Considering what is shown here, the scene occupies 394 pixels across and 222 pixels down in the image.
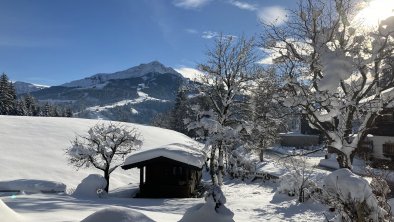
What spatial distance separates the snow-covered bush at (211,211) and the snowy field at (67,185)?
235 centimetres

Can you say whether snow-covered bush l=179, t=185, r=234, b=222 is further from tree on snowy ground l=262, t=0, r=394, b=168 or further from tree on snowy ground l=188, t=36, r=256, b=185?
tree on snowy ground l=188, t=36, r=256, b=185

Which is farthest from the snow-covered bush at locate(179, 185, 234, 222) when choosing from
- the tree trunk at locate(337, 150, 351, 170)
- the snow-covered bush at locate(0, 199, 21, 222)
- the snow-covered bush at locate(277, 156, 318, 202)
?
the snow-covered bush at locate(277, 156, 318, 202)

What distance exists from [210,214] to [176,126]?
7812 cm

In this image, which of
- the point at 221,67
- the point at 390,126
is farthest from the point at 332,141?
the point at 390,126

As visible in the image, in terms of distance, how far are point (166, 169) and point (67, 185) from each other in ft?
28.0

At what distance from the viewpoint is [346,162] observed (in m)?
15.6

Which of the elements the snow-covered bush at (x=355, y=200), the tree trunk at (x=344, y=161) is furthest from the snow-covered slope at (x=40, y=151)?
the snow-covered bush at (x=355, y=200)

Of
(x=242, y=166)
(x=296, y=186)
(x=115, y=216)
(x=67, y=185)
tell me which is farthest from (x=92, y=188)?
(x=242, y=166)

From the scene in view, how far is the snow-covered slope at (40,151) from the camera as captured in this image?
32500 millimetres

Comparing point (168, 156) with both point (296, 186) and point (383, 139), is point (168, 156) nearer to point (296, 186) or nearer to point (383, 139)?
point (296, 186)

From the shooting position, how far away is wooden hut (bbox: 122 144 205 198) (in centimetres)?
2753

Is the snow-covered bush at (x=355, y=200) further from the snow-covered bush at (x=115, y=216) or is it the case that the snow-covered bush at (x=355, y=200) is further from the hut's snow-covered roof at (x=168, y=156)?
the hut's snow-covered roof at (x=168, y=156)

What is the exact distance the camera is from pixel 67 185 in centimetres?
3133

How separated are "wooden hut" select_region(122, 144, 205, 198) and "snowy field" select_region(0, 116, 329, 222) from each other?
2799 millimetres
